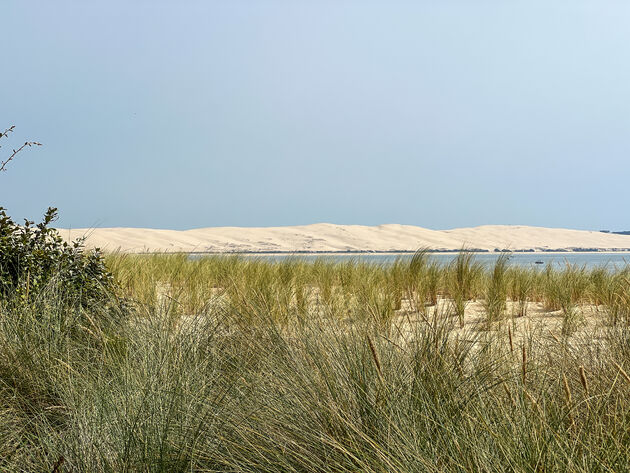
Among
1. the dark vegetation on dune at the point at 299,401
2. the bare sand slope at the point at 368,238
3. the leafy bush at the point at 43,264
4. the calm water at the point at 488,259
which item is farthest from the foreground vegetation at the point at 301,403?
the bare sand slope at the point at 368,238

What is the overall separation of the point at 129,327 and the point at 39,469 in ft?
3.77

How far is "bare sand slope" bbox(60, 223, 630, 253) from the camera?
1702 inches

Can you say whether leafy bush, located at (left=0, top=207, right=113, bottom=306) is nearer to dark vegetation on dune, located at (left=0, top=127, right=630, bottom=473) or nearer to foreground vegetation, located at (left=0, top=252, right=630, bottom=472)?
dark vegetation on dune, located at (left=0, top=127, right=630, bottom=473)

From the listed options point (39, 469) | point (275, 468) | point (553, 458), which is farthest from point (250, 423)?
point (553, 458)

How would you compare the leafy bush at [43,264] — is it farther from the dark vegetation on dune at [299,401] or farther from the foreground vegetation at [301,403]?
the foreground vegetation at [301,403]

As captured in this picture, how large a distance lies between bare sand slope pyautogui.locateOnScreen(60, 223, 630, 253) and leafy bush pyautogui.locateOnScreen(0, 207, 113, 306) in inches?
1340

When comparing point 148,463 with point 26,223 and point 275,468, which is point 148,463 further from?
point 26,223

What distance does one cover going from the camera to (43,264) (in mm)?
4250

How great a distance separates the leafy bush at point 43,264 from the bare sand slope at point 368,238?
112 feet

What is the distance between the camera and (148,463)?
1813mm

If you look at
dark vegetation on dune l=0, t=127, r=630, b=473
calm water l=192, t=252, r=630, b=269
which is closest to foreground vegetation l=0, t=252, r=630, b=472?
dark vegetation on dune l=0, t=127, r=630, b=473

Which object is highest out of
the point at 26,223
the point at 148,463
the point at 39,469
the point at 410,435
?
the point at 26,223

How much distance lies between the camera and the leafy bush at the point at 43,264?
13.3 ft

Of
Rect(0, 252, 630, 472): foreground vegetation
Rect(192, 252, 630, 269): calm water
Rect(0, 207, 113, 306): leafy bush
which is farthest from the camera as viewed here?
Rect(192, 252, 630, 269): calm water
